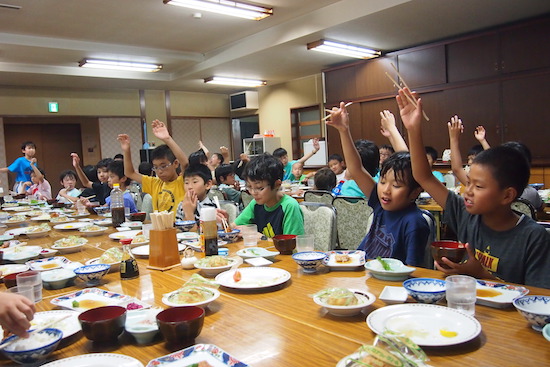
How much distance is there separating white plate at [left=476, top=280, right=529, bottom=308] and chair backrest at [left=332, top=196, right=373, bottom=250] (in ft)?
6.57

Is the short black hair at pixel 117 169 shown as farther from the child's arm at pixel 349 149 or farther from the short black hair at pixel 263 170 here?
the child's arm at pixel 349 149

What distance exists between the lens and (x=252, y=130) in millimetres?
12133

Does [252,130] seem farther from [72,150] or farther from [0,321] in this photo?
[0,321]

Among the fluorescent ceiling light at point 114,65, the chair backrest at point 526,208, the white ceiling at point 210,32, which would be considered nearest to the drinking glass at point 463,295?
the chair backrest at point 526,208

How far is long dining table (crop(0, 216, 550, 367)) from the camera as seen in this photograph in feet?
2.96

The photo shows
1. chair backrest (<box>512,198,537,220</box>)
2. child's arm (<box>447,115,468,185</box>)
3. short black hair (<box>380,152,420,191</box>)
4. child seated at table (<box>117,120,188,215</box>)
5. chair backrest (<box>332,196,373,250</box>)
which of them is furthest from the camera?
child seated at table (<box>117,120,188,215</box>)

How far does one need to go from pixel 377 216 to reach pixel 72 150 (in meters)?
10.3

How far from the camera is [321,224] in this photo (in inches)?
103

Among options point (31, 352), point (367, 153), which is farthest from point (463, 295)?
point (367, 153)

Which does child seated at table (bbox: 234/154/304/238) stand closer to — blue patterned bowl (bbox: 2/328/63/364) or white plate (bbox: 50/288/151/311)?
white plate (bbox: 50/288/151/311)

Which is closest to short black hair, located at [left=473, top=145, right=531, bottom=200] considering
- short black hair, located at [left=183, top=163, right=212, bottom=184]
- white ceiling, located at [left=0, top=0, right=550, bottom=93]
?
short black hair, located at [left=183, top=163, right=212, bottom=184]

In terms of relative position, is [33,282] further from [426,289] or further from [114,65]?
[114,65]

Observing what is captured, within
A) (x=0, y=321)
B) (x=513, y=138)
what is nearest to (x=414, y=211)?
(x=0, y=321)

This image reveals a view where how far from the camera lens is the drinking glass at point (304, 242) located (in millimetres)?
1817
